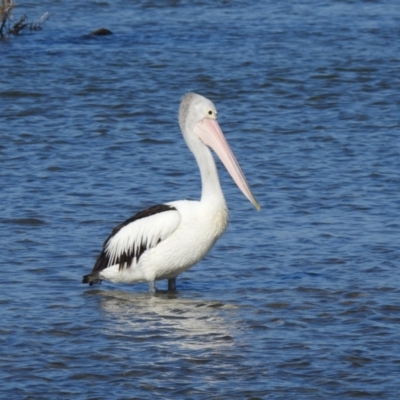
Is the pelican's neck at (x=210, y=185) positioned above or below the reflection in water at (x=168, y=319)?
above

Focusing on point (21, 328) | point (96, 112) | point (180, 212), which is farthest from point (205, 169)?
point (96, 112)

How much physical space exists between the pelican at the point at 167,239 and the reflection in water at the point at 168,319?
136 mm

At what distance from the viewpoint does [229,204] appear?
879cm

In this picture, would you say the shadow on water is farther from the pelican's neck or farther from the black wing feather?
the pelican's neck

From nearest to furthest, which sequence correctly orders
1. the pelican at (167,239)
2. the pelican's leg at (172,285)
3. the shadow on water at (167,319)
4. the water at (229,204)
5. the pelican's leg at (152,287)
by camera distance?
1. the water at (229,204)
2. the shadow on water at (167,319)
3. the pelican at (167,239)
4. the pelican's leg at (152,287)
5. the pelican's leg at (172,285)

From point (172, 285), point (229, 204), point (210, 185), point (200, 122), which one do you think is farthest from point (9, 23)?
point (210, 185)

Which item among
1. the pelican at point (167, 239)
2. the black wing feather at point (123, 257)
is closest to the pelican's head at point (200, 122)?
the pelican at point (167, 239)

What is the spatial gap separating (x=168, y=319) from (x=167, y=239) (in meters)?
0.53

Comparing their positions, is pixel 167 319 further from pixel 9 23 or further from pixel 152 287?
pixel 9 23

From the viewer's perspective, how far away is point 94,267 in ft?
22.5

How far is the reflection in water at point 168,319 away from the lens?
5.97 m

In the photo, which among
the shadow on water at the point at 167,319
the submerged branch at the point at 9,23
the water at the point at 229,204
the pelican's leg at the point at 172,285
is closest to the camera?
the water at the point at 229,204

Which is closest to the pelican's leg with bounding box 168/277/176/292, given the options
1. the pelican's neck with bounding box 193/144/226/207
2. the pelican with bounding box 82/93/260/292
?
the pelican with bounding box 82/93/260/292

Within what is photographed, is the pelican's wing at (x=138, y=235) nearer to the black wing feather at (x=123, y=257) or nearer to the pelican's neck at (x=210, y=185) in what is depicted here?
the black wing feather at (x=123, y=257)
